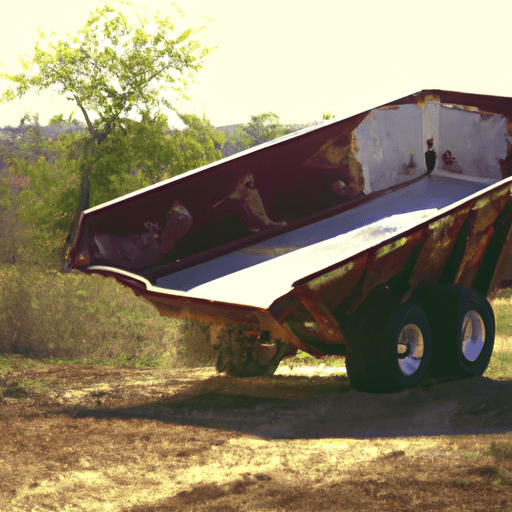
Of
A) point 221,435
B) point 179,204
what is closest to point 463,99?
point 179,204

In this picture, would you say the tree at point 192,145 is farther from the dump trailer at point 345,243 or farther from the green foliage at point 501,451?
the green foliage at point 501,451

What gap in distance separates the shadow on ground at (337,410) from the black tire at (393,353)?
11cm

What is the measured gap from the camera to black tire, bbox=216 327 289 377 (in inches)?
271

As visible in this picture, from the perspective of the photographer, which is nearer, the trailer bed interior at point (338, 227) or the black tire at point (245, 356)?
the black tire at point (245, 356)

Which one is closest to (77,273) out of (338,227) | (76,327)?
(76,327)

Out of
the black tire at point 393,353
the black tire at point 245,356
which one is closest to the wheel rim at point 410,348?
the black tire at point 393,353

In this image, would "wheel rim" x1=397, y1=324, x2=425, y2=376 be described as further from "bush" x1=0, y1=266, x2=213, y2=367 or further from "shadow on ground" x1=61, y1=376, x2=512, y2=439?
"bush" x1=0, y1=266, x2=213, y2=367

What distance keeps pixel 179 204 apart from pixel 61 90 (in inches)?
720

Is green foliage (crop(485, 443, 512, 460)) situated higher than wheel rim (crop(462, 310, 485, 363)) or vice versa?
wheel rim (crop(462, 310, 485, 363))

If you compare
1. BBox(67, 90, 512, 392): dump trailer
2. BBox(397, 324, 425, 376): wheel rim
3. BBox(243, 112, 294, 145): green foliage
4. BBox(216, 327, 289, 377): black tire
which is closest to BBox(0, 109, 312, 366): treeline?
BBox(216, 327, 289, 377): black tire

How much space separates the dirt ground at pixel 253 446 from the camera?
405 cm

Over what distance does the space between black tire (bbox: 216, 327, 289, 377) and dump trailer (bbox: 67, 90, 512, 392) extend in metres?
0.01

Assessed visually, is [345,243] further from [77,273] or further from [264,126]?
[264,126]

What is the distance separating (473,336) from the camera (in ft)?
22.0
